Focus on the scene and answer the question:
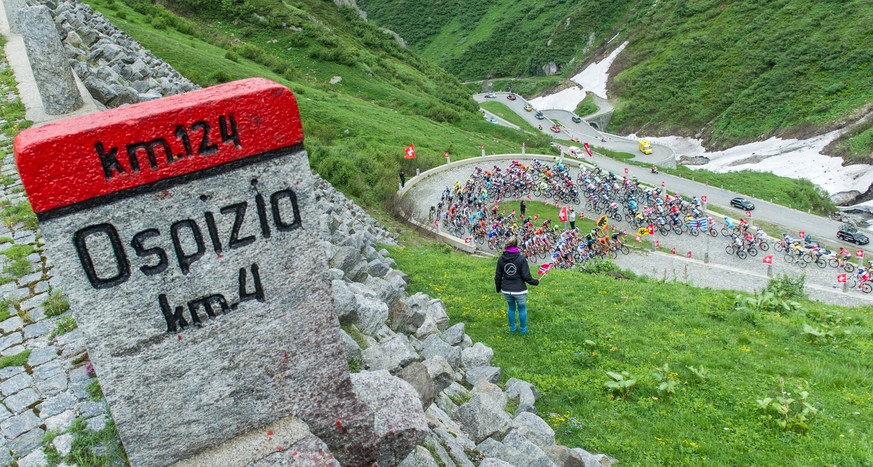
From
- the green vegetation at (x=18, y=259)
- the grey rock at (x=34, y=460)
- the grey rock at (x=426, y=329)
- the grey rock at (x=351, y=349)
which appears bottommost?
the grey rock at (x=426, y=329)

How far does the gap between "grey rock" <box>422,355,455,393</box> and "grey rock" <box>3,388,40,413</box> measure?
3894mm

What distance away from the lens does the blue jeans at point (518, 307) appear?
9.73m

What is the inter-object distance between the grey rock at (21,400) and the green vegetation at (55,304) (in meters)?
1.32

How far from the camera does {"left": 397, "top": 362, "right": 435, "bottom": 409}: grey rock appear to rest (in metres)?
6.03

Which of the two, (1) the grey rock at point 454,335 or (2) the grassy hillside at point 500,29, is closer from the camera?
(1) the grey rock at point 454,335

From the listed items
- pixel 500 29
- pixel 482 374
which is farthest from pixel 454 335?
pixel 500 29

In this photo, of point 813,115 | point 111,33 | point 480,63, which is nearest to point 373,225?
point 111,33

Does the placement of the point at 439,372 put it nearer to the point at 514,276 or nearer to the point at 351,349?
the point at 351,349

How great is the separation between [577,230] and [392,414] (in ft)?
67.9

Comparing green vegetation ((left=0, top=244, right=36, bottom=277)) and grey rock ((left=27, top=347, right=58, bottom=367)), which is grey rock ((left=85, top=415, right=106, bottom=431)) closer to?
grey rock ((left=27, top=347, right=58, bottom=367))

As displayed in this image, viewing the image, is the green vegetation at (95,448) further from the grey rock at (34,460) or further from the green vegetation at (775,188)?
the green vegetation at (775,188)

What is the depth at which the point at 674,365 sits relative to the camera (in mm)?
8906

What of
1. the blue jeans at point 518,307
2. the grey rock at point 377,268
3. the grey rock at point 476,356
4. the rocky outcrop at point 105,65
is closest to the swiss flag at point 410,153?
the rocky outcrop at point 105,65

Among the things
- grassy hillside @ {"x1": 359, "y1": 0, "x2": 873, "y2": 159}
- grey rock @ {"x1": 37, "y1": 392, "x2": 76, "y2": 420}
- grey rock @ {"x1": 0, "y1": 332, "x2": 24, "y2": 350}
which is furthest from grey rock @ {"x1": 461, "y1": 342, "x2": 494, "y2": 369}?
grassy hillside @ {"x1": 359, "y1": 0, "x2": 873, "y2": 159}
